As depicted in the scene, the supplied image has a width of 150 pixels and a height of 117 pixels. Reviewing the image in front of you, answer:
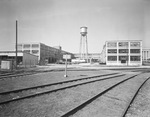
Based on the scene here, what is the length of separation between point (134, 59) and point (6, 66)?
53.1 m

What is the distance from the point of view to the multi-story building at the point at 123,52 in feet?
175

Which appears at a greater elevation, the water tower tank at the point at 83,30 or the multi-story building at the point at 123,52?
the water tower tank at the point at 83,30

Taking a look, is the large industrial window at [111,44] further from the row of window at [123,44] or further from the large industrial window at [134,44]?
the large industrial window at [134,44]

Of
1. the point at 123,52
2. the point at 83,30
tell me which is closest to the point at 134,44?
the point at 123,52

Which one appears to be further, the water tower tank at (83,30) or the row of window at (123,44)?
the water tower tank at (83,30)

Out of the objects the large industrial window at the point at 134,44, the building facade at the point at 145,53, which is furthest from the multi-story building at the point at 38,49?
the building facade at the point at 145,53

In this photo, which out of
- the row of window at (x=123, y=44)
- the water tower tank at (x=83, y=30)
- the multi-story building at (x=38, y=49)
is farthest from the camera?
the water tower tank at (x=83, y=30)

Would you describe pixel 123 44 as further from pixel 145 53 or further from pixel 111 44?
pixel 145 53

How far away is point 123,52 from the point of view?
54531 millimetres

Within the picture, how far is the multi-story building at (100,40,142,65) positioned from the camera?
2099 inches

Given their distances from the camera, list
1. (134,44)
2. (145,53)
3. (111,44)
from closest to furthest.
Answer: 1. (134,44)
2. (111,44)
3. (145,53)

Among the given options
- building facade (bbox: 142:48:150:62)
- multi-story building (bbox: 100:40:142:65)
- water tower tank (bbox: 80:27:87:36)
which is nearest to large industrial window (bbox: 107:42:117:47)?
multi-story building (bbox: 100:40:142:65)

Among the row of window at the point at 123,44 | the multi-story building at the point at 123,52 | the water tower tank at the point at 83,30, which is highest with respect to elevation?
the water tower tank at the point at 83,30

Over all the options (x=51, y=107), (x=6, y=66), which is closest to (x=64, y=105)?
(x=51, y=107)
